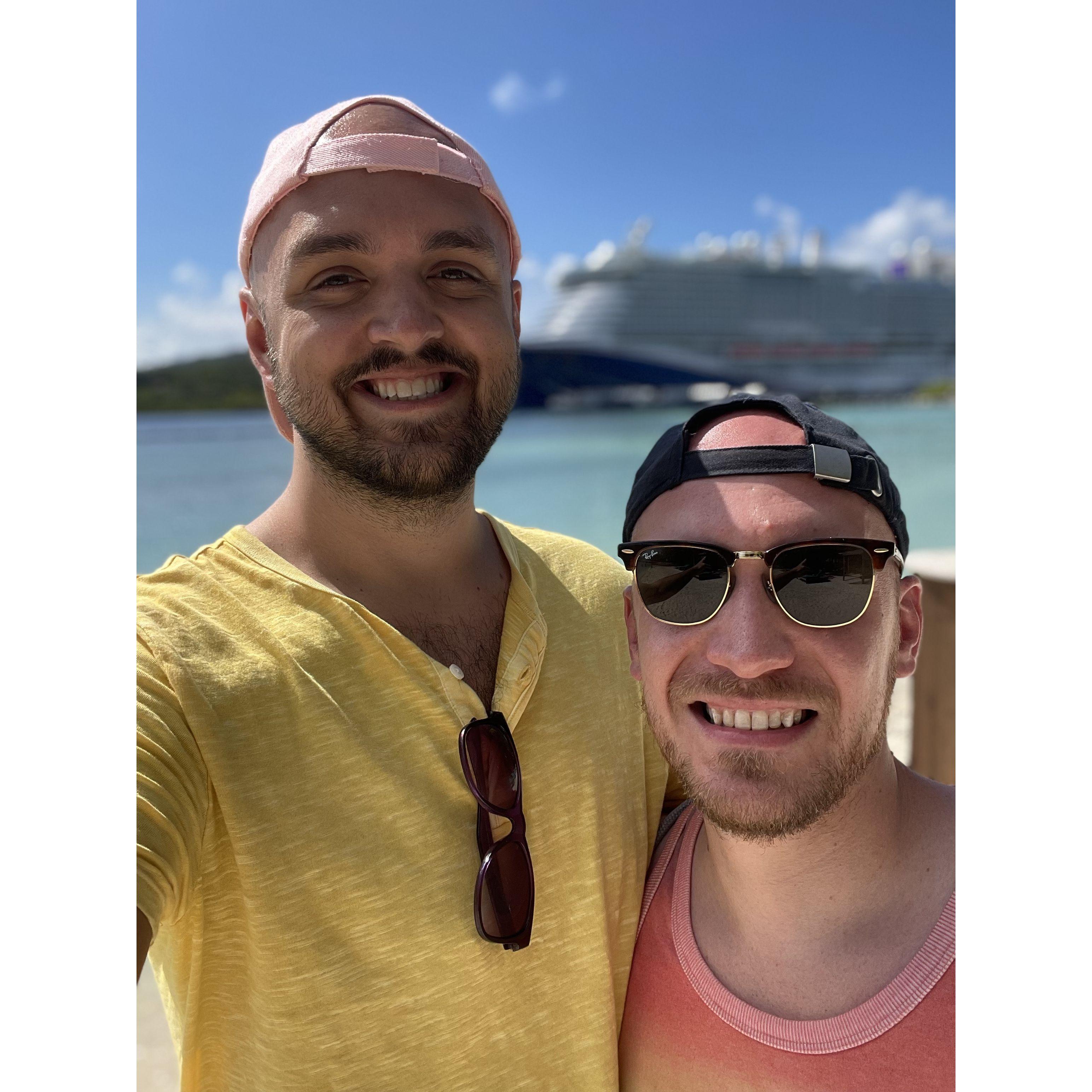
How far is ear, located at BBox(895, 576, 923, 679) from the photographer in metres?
1.47

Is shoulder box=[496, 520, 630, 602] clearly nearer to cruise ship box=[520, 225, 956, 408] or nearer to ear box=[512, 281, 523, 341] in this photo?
ear box=[512, 281, 523, 341]

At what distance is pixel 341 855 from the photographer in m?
1.26

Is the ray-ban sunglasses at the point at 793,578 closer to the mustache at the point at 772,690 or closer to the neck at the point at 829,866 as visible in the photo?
the mustache at the point at 772,690

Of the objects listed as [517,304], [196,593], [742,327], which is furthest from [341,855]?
[742,327]

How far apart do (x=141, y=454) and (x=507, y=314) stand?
2300cm

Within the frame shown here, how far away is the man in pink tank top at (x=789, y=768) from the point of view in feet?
4.30

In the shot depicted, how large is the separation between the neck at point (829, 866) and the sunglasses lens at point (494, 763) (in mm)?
390

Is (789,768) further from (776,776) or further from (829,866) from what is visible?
(829,866)

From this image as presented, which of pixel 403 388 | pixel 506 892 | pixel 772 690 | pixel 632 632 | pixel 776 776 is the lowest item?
pixel 506 892

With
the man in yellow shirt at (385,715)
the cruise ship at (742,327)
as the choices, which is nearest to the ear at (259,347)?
the man in yellow shirt at (385,715)

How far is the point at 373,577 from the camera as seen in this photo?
1.58 m

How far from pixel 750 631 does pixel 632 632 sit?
288mm
